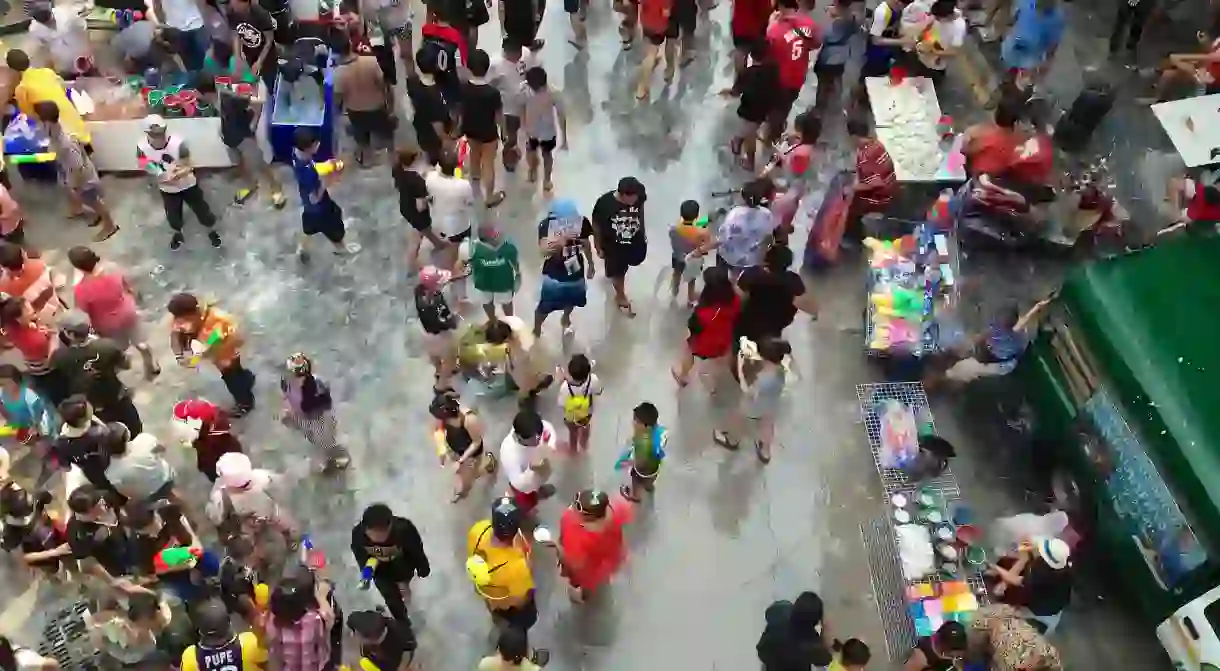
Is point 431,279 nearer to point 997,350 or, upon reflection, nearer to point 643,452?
point 643,452

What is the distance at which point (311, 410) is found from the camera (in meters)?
7.89

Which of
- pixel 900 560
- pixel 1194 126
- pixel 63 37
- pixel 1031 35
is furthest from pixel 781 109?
pixel 63 37

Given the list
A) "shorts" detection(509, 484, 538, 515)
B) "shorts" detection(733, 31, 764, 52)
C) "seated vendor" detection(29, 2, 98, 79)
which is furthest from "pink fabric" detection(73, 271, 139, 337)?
"shorts" detection(733, 31, 764, 52)

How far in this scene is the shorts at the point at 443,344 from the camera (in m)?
8.21

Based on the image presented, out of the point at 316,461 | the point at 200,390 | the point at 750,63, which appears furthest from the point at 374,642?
the point at 750,63

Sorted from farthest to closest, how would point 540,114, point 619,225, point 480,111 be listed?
point 540,114 < point 480,111 < point 619,225

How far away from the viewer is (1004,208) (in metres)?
9.62

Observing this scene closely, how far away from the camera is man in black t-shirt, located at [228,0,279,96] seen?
10344 mm

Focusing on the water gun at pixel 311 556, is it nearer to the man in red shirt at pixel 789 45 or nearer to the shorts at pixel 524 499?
the shorts at pixel 524 499

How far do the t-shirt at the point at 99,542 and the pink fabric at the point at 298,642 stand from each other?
129 centimetres

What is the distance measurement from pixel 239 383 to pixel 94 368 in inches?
47.2

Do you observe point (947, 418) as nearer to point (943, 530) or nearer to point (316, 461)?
point (943, 530)

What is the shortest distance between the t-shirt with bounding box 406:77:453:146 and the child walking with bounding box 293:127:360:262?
1014 millimetres

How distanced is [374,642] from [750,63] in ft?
21.9
